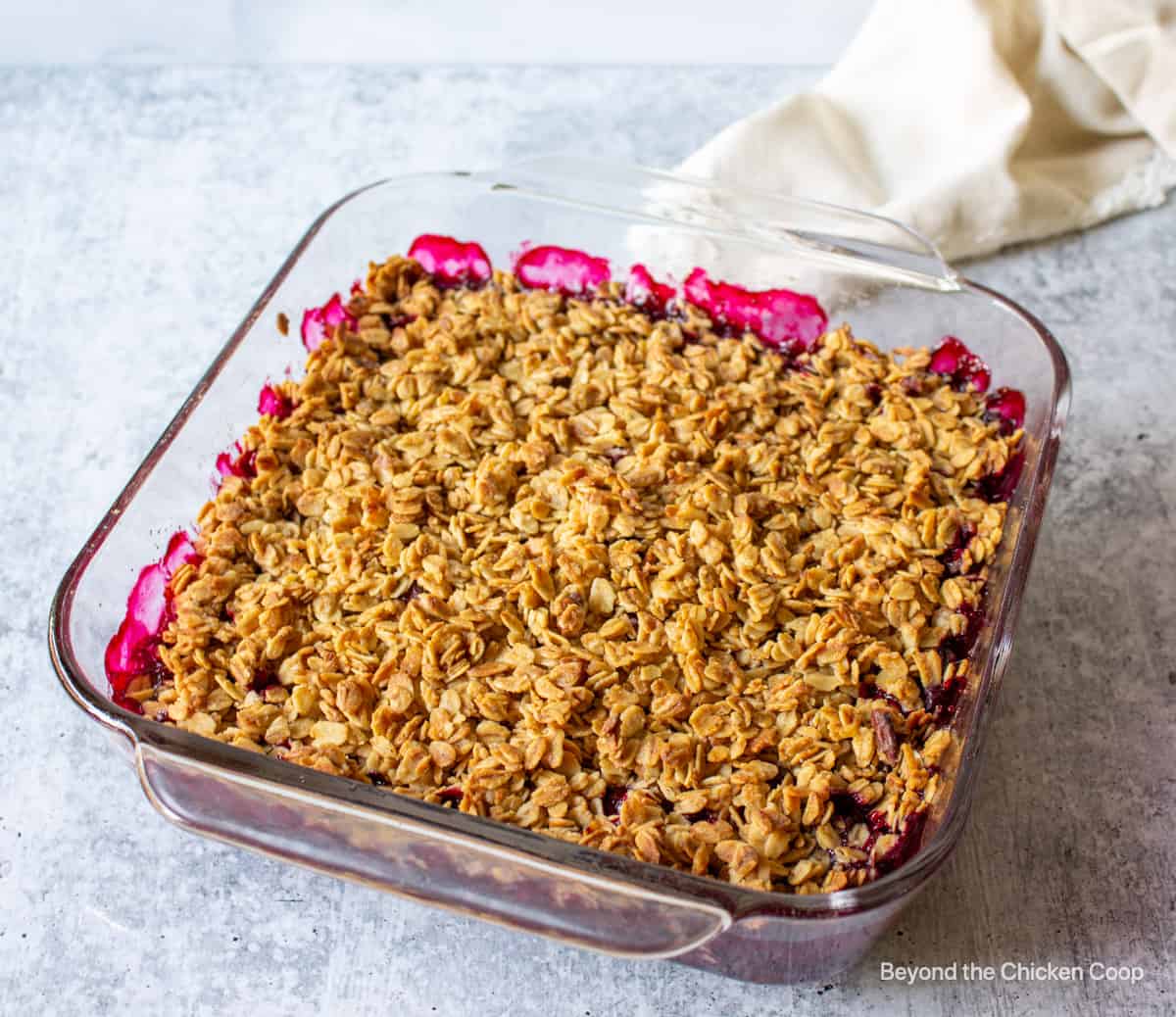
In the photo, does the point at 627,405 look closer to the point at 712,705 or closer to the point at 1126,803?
the point at 712,705

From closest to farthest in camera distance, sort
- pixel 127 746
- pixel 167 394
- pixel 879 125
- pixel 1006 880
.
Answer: pixel 127 746 < pixel 1006 880 < pixel 167 394 < pixel 879 125

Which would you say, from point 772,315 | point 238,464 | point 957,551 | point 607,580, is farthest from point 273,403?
point 957,551

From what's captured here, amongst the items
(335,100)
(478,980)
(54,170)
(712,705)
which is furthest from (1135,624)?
(54,170)

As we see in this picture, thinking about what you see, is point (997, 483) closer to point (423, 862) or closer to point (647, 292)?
point (647, 292)

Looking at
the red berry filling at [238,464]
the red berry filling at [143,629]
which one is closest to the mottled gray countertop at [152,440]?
the red berry filling at [143,629]

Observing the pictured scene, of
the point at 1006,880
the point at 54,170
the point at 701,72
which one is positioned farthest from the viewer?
the point at 701,72

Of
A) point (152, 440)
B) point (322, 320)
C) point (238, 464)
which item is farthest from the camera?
point (152, 440)
